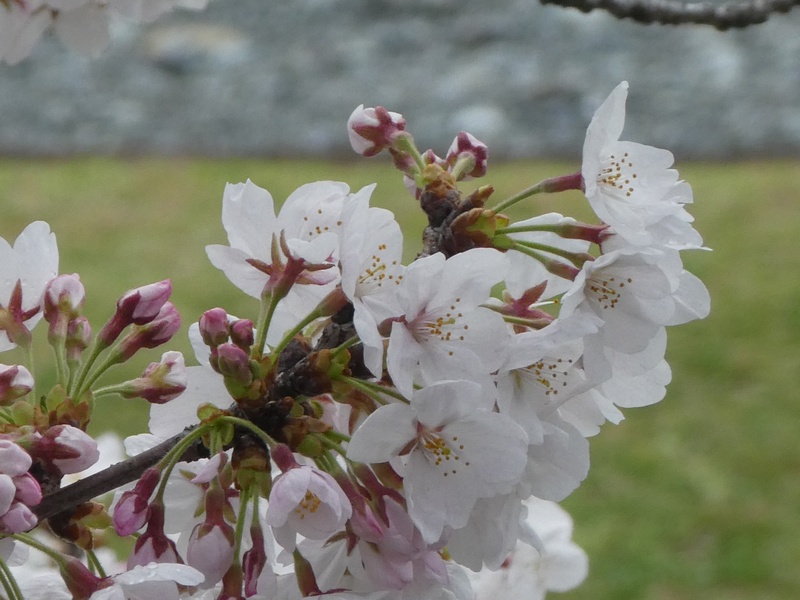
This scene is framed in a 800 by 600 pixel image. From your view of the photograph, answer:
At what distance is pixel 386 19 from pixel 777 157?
2284 mm

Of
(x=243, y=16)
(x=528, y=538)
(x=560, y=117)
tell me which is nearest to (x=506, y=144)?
(x=560, y=117)

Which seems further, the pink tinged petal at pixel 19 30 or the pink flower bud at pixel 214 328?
the pink tinged petal at pixel 19 30

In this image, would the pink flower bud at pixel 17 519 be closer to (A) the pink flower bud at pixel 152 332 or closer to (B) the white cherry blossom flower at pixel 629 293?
(A) the pink flower bud at pixel 152 332

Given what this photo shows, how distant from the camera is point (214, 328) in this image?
67 cm

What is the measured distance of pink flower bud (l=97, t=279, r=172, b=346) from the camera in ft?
2.39

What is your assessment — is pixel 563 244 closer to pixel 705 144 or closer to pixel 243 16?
pixel 705 144

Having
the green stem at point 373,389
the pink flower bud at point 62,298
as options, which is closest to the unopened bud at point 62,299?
the pink flower bud at point 62,298

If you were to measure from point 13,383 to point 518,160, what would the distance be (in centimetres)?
395

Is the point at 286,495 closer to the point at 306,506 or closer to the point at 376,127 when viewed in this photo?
the point at 306,506

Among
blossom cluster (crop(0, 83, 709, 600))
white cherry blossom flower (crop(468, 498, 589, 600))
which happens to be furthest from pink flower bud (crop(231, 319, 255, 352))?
white cherry blossom flower (crop(468, 498, 589, 600))

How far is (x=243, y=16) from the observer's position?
597cm

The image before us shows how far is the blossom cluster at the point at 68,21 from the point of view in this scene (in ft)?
3.13

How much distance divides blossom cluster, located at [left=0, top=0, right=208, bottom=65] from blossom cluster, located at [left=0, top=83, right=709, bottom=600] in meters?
0.31

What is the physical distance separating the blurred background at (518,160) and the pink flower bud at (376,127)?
189 centimetres
